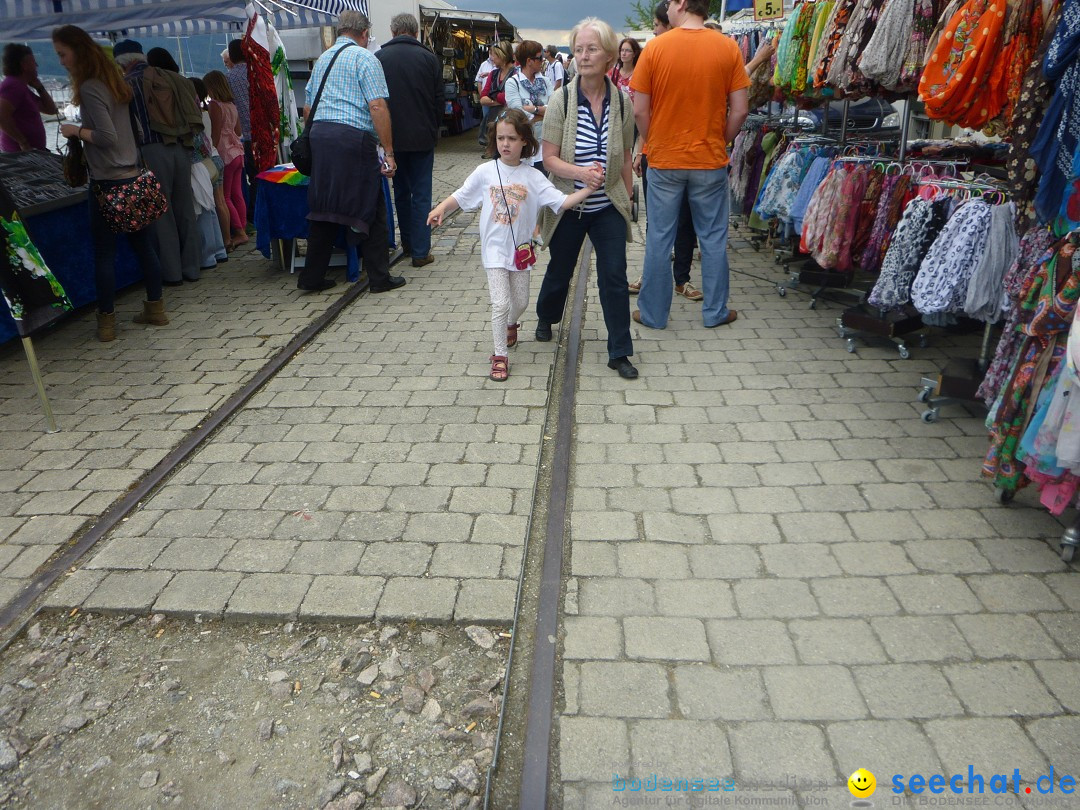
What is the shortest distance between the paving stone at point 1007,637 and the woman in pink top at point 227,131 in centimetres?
823

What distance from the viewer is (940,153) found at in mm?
5598

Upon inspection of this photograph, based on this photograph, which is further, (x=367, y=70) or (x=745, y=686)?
(x=367, y=70)

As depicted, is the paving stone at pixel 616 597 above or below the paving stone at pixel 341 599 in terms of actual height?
above

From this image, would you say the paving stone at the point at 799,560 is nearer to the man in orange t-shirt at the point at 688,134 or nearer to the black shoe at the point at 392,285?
the man in orange t-shirt at the point at 688,134

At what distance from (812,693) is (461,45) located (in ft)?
75.1

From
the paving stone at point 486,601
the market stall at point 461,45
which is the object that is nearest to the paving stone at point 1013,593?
the paving stone at point 486,601

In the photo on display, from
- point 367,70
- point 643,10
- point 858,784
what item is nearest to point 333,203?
point 367,70

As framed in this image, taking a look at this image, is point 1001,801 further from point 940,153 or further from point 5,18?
point 5,18

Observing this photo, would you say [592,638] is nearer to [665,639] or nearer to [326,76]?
[665,639]

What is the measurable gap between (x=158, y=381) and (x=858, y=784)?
4.78 metres

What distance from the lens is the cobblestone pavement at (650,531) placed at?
8.07ft

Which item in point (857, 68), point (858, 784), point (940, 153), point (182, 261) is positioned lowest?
point (182, 261)

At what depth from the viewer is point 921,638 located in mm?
2771

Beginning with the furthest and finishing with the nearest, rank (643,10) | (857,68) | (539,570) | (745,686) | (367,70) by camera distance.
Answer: (643,10)
(367,70)
(857,68)
(539,570)
(745,686)
